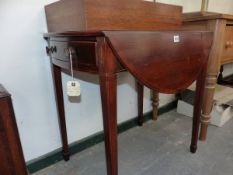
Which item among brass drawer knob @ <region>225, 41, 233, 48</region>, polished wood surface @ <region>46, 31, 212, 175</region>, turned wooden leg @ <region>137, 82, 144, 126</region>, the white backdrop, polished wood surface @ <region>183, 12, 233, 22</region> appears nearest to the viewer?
polished wood surface @ <region>46, 31, 212, 175</region>

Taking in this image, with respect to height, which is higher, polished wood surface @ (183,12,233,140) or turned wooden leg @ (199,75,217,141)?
polished wood surface @ (183,12,233,140)

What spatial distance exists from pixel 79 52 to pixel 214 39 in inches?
34.0

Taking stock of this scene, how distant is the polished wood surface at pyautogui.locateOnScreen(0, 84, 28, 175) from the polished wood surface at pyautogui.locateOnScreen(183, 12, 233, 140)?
3.67ft

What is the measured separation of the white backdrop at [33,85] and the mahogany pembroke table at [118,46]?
0.10 m

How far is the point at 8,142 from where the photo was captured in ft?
2.45

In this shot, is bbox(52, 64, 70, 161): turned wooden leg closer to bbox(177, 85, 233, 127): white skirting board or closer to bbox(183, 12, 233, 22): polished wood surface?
bbox(183, 12, 233, 22): polished wood surface

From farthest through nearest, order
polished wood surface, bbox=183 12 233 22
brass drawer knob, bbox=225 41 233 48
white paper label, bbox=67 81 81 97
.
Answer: brass drawer knob, bbox=225 41 233 48 → polished wood surface, bbox=183 12 233 22 → white paper label, bbox=67 81 81 97

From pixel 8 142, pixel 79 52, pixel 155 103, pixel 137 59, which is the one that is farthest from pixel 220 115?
pixel 8 142

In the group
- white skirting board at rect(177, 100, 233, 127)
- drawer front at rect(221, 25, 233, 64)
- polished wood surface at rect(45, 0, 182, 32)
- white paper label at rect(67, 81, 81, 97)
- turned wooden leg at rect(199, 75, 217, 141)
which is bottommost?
white skirting board at rect(177, 100, 233, 127)

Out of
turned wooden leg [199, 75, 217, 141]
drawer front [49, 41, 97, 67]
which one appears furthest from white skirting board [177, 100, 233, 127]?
drawer front [49, 41, 97, 67]

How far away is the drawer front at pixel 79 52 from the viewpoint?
26.0 inches

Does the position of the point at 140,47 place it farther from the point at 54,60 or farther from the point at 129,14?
the point at 54,60

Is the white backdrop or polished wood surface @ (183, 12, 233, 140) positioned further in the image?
polished wood surface @ (183, 12, 233, 140)

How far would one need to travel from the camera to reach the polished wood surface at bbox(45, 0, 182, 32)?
0.73 meters
